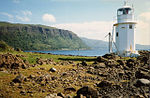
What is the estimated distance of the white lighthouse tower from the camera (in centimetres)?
2947

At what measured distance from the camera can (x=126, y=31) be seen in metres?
29.5

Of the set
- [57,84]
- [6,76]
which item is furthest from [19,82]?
[57,84]

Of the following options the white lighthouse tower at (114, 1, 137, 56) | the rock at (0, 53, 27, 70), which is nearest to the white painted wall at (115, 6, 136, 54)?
the white lighthouse tower at (114, 1, 137, 56)

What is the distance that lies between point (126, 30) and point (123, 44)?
9.98ft

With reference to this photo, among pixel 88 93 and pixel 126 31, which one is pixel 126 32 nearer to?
pixel 126 31

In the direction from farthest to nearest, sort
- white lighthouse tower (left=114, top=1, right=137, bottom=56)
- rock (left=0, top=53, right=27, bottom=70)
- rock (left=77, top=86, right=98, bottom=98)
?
1. white lighthouse tower (left=114, top=1, right=137, bottom=56)
2. rock (left=0, top=53, right=27, bottom=70)
3. rock (left=77, top=86, right=98, bottom=98)

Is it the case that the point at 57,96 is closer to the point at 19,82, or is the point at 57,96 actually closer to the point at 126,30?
the point at 19,82

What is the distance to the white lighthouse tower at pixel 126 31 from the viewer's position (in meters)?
29.5

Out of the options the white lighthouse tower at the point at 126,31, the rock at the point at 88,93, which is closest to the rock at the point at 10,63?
the rock at the point at 88,93

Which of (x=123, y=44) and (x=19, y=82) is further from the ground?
(x=123, y=44)

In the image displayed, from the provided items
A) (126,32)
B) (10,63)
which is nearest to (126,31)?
(126,32)

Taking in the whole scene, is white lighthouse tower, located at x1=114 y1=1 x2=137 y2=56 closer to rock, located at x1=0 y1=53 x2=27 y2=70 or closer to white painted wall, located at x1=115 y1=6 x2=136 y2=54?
white painted wall, located at x1=115 y1=6 x2=136 y2=54

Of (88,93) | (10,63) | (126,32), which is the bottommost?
(88,93)

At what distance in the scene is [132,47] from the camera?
98.3 feet
